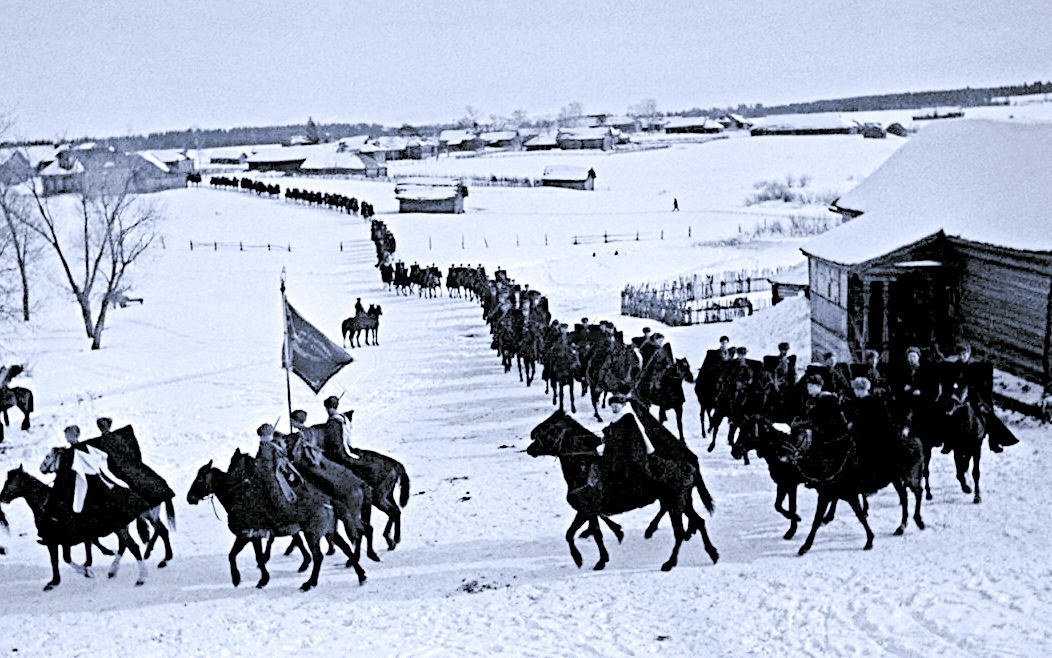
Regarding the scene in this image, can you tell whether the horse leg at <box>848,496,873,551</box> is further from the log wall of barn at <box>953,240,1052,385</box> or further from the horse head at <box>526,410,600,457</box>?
the log wall of barn at <box>953,240,1052,385</box>

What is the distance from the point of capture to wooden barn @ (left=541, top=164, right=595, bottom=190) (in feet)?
245

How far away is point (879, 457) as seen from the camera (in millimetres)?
9625

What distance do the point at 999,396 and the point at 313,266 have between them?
32176mm

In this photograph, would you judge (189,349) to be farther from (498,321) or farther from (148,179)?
(148,179)

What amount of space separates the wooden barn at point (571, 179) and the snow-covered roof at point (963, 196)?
2095 inches

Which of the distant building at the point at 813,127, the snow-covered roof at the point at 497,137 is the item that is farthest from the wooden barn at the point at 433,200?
the snow-covered roof at the point at 497,137

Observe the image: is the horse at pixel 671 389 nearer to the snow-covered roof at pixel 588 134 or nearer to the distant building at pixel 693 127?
the snow-covered roof at pixel 588 134

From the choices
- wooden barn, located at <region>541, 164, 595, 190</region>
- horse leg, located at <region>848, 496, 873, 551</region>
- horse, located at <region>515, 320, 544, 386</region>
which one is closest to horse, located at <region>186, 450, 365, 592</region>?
horse leg, located at <region>848, 496, 873, 551</region>

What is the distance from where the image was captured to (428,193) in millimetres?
61562

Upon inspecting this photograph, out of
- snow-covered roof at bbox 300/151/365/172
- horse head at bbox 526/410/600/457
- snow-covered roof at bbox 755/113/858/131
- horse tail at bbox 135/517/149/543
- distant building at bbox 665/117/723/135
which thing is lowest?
horse tail at bbox 135/517/149/543

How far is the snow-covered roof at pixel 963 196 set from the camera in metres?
16.8

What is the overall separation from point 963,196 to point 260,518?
15.1m

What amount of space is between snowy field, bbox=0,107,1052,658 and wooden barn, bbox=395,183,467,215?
31.9 m

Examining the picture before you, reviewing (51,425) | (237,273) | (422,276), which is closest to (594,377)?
(51,425)
